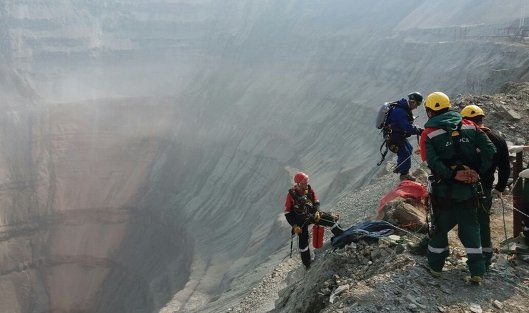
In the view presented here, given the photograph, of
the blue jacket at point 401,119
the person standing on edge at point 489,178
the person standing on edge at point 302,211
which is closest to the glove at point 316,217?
the person standing on edge at point 302,211

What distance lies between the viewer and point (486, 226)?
6.09 meters

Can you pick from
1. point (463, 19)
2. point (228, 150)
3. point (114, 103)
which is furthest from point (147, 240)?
point (463, 19)

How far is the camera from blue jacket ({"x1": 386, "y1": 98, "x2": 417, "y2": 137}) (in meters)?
9.95

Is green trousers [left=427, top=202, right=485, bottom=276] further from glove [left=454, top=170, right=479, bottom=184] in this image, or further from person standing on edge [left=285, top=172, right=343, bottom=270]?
person standing on edge [left=285, top=172, right=343, bottom=270]

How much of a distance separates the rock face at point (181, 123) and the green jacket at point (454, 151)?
63.1 ft

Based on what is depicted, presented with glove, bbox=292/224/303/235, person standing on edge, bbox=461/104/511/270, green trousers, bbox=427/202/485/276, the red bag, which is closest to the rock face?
the red bag

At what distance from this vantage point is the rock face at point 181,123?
3431cm

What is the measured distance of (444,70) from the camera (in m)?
32.5

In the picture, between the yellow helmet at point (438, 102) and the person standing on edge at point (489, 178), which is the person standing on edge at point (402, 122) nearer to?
the person standing on edge at point (489, 178)

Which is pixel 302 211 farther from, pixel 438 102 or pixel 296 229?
pixel 438 102

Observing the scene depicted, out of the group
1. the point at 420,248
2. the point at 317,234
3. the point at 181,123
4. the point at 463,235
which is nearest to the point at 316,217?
the point at 317,234

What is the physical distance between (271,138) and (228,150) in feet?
17.0

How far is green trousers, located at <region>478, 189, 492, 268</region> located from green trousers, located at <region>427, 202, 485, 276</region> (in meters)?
0.31

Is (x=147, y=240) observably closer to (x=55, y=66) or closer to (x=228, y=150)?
(x=228, y=150)
